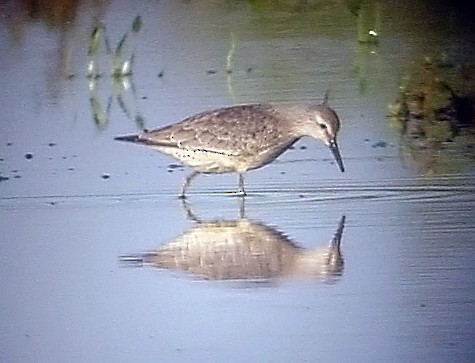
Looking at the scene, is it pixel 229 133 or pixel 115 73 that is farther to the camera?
pixel 115 73

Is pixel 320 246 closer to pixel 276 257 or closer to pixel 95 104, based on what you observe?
pixel 276 257

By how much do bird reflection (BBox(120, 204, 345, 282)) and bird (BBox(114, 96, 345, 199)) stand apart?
63 millimetres

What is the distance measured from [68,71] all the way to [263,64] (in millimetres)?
248

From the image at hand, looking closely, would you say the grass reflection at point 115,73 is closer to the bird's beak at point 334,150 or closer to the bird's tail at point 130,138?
the bird's tail at point 130,138

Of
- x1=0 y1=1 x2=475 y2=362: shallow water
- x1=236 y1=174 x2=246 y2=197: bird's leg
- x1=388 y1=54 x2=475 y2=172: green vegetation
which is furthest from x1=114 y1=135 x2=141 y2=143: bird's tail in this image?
x1=388 y1=54 x2=475 y2=172: green vegetation

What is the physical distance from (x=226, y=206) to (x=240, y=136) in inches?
3.3

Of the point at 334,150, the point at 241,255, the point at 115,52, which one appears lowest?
the point at 241,255

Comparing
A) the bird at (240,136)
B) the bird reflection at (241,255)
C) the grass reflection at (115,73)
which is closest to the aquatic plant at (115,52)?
the grass reflection at (115,73)

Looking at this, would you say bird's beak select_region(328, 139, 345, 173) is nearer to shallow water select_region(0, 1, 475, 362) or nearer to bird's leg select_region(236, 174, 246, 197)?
shallow water select_region(0, 1, 475, 362)

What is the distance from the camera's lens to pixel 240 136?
4.08ft

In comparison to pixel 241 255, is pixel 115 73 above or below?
above

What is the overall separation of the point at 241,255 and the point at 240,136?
15 cm

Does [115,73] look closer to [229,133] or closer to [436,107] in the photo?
[229,133]

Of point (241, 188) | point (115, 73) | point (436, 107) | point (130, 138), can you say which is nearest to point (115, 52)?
point (115, 73)
